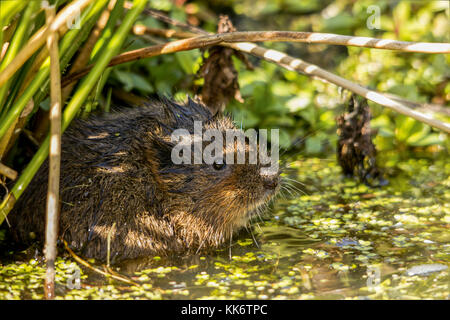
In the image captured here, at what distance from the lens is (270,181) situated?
314 cm

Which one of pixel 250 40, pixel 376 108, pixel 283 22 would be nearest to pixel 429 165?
pixel 376 108

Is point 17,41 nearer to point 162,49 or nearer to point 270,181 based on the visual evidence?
point 162,49

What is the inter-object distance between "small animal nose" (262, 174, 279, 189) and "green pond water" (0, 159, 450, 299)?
0.33 metres

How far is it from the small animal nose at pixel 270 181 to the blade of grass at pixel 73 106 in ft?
3.44

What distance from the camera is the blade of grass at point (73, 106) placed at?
8.58 ft

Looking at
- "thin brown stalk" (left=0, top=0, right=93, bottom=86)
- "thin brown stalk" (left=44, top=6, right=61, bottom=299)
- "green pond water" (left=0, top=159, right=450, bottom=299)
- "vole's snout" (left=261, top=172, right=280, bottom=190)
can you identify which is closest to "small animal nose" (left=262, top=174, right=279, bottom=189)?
"vole's snout" (left=261, top=172, right=280, bottom=190)

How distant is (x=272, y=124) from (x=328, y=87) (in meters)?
1.23

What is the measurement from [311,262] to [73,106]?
4.64 ft

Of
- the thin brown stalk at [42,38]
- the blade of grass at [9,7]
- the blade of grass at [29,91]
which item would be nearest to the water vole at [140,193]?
the blade of grass at [29,91]

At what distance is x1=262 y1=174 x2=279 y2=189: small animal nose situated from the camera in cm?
314

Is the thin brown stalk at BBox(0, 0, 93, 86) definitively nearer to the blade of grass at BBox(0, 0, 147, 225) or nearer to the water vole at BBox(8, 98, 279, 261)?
the blade of grass at BBox(0, 0, 147, 225)

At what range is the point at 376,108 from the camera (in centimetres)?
522

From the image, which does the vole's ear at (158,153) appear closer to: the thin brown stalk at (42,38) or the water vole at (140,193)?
the water vole at (140,193)
